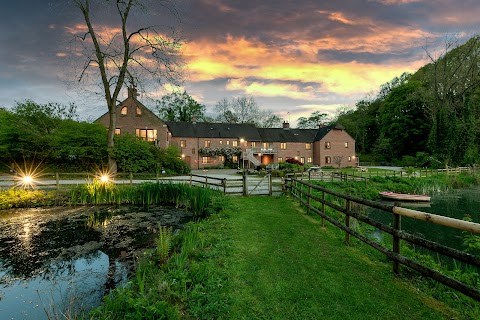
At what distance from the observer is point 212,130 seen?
158 ft

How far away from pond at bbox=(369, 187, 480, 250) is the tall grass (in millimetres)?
9855

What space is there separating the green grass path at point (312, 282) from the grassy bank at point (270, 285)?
0.01 metres

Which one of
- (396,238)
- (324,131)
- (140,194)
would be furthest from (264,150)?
(396,238)

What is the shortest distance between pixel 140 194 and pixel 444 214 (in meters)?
18.8

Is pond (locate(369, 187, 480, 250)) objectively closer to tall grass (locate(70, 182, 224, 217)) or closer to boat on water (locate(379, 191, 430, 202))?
boat on water (locate(379, 191, 430, 202))

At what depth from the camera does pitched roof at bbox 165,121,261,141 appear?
4591 cm

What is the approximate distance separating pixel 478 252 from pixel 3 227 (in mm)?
17855

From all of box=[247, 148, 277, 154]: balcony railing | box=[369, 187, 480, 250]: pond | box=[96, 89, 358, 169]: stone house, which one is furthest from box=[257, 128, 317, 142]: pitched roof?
box=[369, 187, 480, 250]: pond

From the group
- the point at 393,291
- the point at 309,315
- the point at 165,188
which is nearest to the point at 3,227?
the point at 165,188

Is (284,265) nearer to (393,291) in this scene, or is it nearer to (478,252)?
(393,291)

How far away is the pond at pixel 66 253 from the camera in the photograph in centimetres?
525

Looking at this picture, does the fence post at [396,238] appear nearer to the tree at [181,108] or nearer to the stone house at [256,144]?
the stone house at [256,144]

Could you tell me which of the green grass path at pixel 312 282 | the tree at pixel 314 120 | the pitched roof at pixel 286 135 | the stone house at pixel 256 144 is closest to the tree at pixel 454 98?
the stone house at pixel 256 144

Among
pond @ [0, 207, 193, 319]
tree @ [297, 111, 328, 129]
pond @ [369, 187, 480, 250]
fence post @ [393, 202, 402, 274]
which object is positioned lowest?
pond @ [369, 187, 480, 250]
